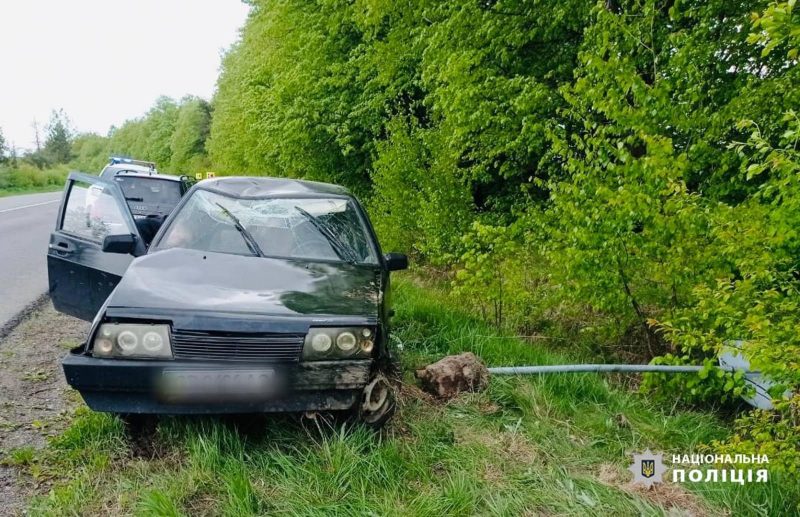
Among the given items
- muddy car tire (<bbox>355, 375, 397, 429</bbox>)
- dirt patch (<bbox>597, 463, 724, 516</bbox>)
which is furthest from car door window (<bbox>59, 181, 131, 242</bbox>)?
dirt patch (<bbox>597, 463, 724, 516</bbox>)

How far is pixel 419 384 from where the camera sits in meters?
3.89

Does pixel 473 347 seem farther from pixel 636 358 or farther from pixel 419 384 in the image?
pixel 636 358

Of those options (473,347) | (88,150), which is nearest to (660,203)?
(473,347)

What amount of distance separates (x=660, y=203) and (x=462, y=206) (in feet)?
11.3

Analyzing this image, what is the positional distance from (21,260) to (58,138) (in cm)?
9440

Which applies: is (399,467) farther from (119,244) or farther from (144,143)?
(144,143)

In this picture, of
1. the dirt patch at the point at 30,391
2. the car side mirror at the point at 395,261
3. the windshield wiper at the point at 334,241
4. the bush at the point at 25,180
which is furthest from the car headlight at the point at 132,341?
the bush at the point at 25,180

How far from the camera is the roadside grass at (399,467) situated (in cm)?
246

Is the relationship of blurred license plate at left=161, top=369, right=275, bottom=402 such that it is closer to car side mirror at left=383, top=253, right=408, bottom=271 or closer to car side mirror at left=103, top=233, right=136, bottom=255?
car side mirror at left=103, top=233, right=136, bottom=255

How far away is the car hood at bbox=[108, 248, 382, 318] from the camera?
109 inches

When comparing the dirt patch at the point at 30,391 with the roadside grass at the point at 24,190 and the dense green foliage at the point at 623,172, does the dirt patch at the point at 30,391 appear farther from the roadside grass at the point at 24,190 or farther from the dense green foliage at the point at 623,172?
the roadside grass at the point at 24,190

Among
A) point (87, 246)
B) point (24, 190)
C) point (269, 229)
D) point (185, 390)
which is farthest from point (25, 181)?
point (185, 390)

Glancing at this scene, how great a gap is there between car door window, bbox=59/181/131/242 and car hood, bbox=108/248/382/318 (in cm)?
142

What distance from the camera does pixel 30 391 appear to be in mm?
3824
